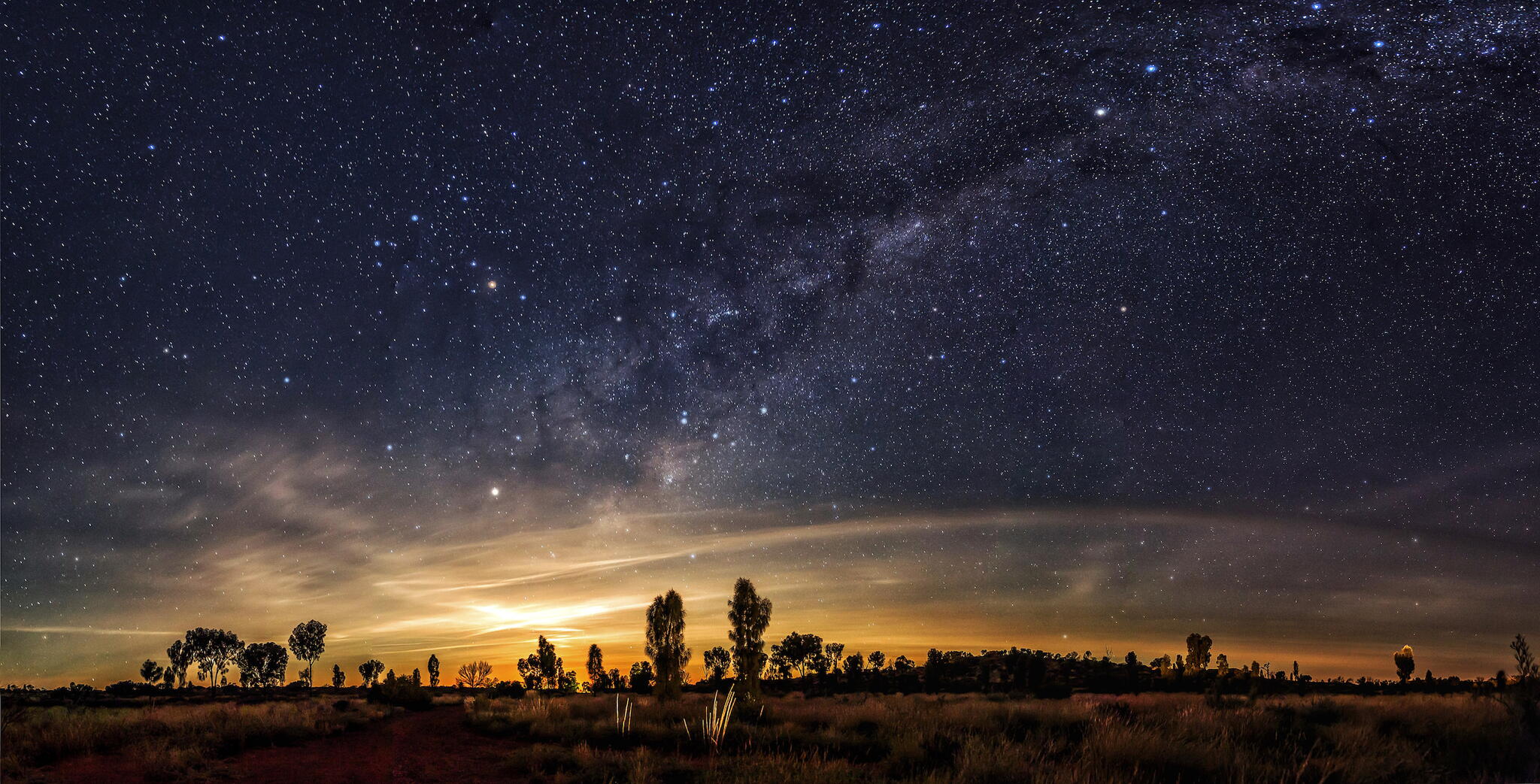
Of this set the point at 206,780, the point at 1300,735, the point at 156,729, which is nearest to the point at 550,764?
the point at 206,780

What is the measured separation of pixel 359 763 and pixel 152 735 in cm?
534

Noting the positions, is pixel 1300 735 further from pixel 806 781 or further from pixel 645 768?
pixel 645 768

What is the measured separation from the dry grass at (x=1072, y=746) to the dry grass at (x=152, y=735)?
248 inches

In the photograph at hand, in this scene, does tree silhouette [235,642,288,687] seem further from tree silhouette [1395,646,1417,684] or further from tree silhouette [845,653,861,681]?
tree silhouette [1395,646,1417,684]

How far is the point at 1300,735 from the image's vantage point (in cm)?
1057

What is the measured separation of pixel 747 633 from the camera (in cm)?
3872

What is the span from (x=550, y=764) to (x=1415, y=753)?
13.8 metres

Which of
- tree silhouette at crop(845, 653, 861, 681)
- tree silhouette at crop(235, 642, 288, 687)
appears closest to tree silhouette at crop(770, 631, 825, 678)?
tree silhouette at crop(845, 653, 861, 681)

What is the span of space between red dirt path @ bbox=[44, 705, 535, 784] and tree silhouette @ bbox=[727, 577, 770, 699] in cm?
1706

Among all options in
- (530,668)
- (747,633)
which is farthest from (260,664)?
(747,633)

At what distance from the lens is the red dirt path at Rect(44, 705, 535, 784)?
12594mm

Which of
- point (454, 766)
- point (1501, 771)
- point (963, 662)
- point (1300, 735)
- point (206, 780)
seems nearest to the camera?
point (1501, 771)

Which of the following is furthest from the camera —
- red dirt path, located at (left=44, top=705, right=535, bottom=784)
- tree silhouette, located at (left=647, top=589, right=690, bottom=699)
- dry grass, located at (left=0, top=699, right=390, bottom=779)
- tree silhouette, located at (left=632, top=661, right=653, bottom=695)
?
tree silhouette, located at (left=632, top=661, right=653, bottom=695)

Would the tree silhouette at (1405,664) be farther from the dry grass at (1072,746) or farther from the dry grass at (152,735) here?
the dry grass at (152,735)
